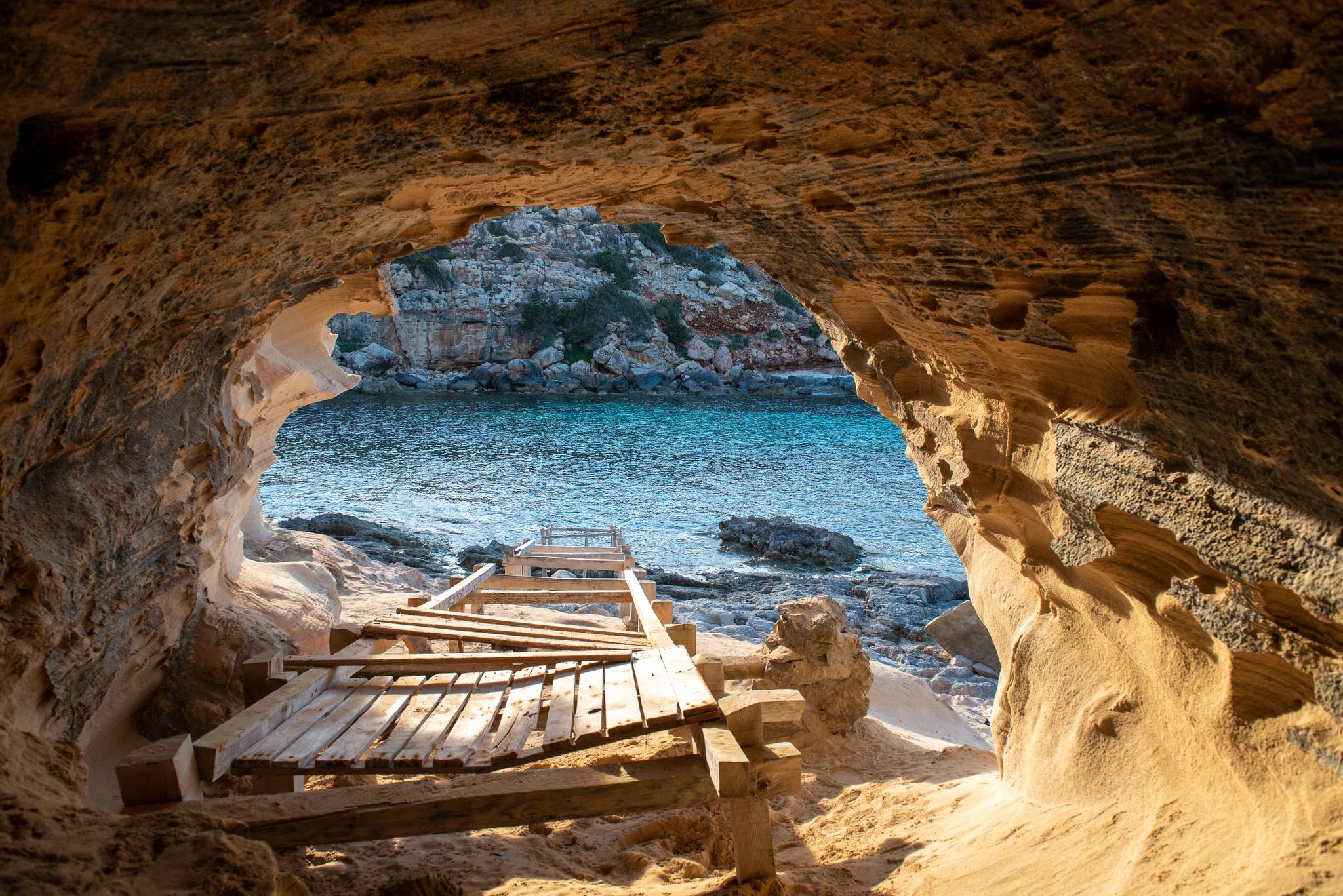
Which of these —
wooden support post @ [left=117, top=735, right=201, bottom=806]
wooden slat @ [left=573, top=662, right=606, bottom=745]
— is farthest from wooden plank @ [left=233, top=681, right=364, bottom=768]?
wooden slat @ [left=573, top=662, right=606, bottom=745]

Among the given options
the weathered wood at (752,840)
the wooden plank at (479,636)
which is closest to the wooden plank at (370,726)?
the wooden plank at (479,636)

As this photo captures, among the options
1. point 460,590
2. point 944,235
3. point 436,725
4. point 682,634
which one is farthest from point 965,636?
point 944,235

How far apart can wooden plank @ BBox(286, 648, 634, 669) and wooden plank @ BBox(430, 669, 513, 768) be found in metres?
0.08

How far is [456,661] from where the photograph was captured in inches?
158

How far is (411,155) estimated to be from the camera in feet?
7.61

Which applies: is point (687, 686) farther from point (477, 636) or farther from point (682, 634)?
point (477, 636)

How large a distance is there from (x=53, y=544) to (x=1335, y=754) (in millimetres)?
3987

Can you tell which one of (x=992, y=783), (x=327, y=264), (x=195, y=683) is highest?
(x=327, y=264)

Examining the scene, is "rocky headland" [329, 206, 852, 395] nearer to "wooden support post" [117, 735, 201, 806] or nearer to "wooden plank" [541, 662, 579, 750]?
"wooden plank" [541, 662, 579, 750]

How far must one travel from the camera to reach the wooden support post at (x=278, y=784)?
11.8 ft

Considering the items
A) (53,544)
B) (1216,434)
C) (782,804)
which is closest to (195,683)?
(53,544)

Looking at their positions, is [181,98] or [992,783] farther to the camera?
[992,783]

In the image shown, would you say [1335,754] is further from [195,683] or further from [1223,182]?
[195,683]

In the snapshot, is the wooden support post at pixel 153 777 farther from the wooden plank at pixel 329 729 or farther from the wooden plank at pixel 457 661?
the wooden plank at pixel 457 661
